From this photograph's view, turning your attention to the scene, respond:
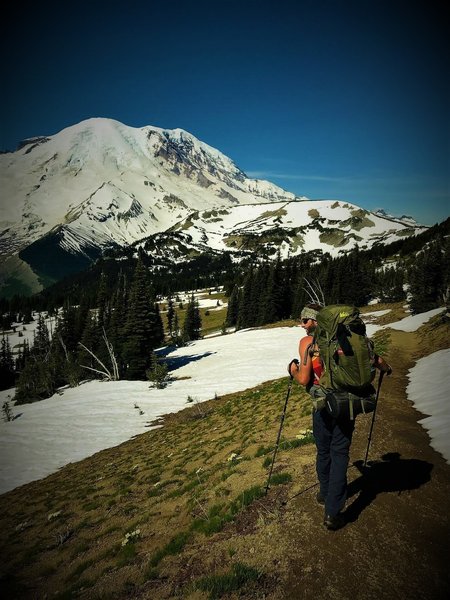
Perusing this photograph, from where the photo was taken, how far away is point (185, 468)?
491 inches

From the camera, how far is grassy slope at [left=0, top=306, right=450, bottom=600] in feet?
17.8

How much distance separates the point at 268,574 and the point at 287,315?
8087 cm

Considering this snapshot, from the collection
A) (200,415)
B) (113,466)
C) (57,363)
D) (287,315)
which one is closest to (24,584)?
(113,466)

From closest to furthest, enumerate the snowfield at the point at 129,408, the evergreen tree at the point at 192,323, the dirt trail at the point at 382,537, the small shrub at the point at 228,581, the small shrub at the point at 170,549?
the dirt trail at the point at 382,537, the small shrub at the point at 228,581, the small shrub at the point at 170,549, the snowfield at the point at 129,408, the evergreen tree at the point at 192,323

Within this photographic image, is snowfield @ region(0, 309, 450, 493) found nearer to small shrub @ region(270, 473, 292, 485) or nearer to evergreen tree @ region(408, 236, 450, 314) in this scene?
small shrub @ region(270, 473, 292, 485)

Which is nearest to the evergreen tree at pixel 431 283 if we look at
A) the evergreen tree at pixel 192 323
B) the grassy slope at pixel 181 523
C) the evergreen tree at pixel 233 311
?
the grassy slope at pixel 181 523

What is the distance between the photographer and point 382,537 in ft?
17.7

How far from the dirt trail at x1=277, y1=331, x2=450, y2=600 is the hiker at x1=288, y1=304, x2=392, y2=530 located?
0.48 metres

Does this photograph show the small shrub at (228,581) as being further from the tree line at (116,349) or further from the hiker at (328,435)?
the tree line at (116,349)

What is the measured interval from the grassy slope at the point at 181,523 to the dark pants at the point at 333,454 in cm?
72

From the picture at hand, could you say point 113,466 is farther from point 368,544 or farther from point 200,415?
point 368,544

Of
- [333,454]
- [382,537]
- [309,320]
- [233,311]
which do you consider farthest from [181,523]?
[233,311]

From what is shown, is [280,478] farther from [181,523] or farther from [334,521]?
[181,523]

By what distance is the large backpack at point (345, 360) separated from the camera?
4.95 metres
